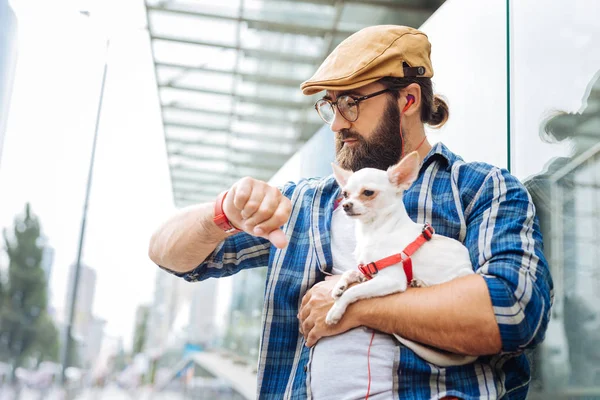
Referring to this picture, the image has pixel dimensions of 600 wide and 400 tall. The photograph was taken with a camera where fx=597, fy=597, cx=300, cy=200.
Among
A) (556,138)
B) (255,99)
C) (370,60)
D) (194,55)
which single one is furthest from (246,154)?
(370,60)

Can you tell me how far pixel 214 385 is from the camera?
842 cm

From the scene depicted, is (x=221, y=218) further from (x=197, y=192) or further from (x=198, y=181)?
(x=197, y=192)

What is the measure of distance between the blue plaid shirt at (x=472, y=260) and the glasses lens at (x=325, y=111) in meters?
0.19

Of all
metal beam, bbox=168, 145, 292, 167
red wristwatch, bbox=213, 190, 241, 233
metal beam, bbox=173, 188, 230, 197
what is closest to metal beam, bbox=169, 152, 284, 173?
metal beam, bbox=168, 145, 292, 167

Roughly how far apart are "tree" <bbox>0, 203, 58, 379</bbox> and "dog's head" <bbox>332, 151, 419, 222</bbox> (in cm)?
830

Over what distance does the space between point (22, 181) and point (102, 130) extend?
1.19 m

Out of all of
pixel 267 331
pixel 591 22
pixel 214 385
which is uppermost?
pixel 591 22

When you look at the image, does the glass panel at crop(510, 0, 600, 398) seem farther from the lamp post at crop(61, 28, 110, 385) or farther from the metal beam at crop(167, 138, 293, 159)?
the metal beam at crop(167, 138, 293, 159)

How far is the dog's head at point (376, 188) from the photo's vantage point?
49.3 inches

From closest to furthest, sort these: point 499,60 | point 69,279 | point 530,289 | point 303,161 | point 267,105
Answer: point 530,289 < point 499,60 < point 303,161 < point 267,105 < point 69,279

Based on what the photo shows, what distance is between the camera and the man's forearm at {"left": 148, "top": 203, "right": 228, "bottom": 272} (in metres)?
1.33

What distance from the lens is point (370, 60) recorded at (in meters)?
1.42

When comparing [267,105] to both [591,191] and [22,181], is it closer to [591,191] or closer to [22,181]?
[22,181]

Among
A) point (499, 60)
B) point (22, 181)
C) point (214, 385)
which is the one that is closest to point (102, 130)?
point (22, 181)
